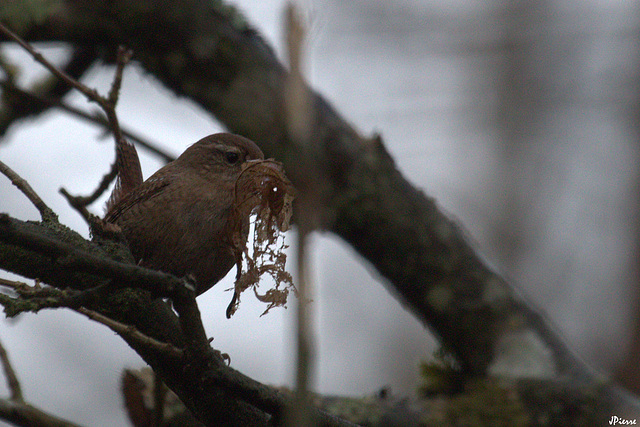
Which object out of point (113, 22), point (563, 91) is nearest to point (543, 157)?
point (563, 91)

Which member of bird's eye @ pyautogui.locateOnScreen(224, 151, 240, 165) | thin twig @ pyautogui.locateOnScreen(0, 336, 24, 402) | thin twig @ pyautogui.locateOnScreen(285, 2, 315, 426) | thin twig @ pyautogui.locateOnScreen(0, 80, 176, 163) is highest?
thin twig @ pyautogui.locateOnScreen(0, 80, 176, 163)

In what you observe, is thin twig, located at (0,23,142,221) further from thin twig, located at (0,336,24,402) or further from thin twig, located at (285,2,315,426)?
thin twig, located at (285,2,315,426)

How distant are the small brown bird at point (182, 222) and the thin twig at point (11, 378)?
52 centimetres

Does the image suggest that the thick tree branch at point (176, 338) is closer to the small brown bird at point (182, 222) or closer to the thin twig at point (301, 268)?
the small brown bird at point (182, 222)

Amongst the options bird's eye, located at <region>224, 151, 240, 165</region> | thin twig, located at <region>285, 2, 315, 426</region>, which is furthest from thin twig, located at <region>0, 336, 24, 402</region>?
thin twig, located at <region>285, 2, 315, 426</region>

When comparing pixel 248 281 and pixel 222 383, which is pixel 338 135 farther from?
pixel 222 383

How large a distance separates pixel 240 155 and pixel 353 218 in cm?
66

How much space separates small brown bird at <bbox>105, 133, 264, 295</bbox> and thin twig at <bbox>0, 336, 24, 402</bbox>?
52cm

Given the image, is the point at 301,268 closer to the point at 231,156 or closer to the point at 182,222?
the point at 182,222

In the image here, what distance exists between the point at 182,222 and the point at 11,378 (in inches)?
28.7

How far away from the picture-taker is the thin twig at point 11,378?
7.00 ft

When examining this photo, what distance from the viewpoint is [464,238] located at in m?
3.40

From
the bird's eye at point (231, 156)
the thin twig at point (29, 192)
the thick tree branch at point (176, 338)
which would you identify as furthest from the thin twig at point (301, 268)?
the bird's eye at point (231, 156)

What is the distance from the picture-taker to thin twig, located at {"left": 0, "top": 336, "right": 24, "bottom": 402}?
7.00 feet
